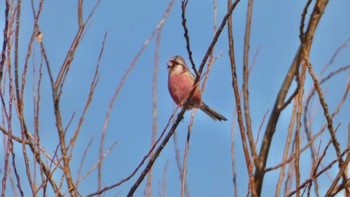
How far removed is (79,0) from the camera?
2387 millimetres

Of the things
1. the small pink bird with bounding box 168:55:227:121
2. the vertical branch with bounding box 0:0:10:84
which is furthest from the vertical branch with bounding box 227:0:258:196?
the small pink bird with bounding box 168:55:227:121

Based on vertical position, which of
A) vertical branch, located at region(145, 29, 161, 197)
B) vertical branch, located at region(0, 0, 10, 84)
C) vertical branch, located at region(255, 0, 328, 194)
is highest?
vertical branch, located at region(0, 0, 10, 84)

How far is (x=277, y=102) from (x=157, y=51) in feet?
2.78

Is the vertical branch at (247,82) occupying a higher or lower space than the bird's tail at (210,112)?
lower


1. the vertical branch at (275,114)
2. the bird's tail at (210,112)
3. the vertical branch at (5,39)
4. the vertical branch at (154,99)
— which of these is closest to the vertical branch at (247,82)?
the vertical branch at (275,114)

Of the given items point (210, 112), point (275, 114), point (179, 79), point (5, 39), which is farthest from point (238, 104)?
point (210, 112)

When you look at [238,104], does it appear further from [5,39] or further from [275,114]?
[5,39]

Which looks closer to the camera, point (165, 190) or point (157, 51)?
point (157, 51)

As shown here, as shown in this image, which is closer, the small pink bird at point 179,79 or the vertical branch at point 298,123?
the vertical branch at point 298,123

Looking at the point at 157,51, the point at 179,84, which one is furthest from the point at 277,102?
the point at 179,84

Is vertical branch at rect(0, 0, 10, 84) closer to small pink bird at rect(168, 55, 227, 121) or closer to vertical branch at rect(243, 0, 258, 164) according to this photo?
vertical branch at rect(243, 0, 258, 164)

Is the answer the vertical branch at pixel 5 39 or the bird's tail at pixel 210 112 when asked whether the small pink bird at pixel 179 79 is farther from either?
the vertical branch at pixel 5 39

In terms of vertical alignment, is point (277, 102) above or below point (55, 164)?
below

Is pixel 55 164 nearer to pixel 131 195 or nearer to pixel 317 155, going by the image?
pixel 131 195
